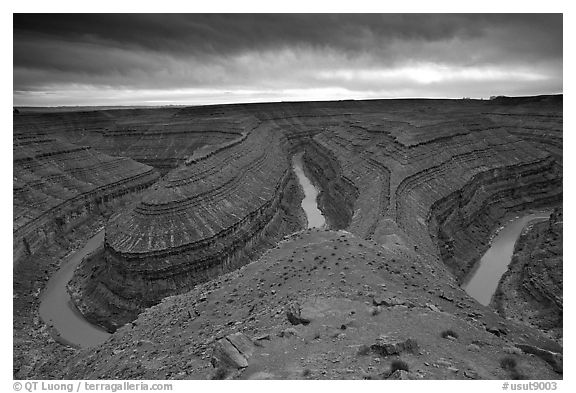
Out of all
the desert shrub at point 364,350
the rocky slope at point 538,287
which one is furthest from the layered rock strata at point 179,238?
the desert shrub at point 364,350

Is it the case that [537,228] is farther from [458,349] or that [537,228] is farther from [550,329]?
[458,349]

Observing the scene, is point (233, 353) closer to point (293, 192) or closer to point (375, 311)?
point (375, 311)

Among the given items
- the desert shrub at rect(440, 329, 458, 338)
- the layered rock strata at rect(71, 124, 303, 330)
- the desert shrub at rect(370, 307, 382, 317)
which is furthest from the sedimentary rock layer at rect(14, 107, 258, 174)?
the desert shrub at rect(440, 329, 458, 338)

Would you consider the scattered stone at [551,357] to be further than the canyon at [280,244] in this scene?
No

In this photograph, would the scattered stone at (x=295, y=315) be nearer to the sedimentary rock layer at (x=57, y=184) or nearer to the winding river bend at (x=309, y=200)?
the winding river bend at (x=309, y=200)

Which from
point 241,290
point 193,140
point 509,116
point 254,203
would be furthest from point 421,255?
point 509,116
